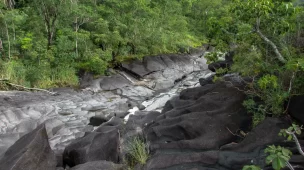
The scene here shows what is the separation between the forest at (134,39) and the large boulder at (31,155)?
15.5 feet

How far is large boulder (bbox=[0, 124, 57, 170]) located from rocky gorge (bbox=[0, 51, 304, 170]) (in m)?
0.02

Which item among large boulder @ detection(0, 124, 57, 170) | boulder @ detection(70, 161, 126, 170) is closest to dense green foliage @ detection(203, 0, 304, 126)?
boulder @ detection(70, 161, 126, 170)

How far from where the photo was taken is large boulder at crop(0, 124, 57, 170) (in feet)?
17.0

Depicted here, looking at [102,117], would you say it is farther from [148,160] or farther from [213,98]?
[148,160]

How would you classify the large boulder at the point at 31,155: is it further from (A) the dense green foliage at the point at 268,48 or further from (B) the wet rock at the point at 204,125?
(A) the dense green foliage at the point at 268,48

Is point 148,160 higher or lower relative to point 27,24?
lower

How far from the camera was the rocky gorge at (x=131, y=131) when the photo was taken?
5336 millimetres

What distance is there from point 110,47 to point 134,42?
1941 millimetres

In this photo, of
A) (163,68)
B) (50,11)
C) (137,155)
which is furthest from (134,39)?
(137,155)

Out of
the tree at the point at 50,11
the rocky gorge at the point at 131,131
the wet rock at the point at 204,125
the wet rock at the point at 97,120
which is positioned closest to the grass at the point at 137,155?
the rocky gorge at the point at 131,131

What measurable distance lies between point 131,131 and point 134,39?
11354 millimetres

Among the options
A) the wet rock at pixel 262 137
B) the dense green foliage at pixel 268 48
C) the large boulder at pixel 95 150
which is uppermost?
the dense green foliage at pixel 268 48

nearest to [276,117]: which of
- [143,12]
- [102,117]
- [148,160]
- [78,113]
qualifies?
[148,160]

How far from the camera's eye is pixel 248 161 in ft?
16.2
